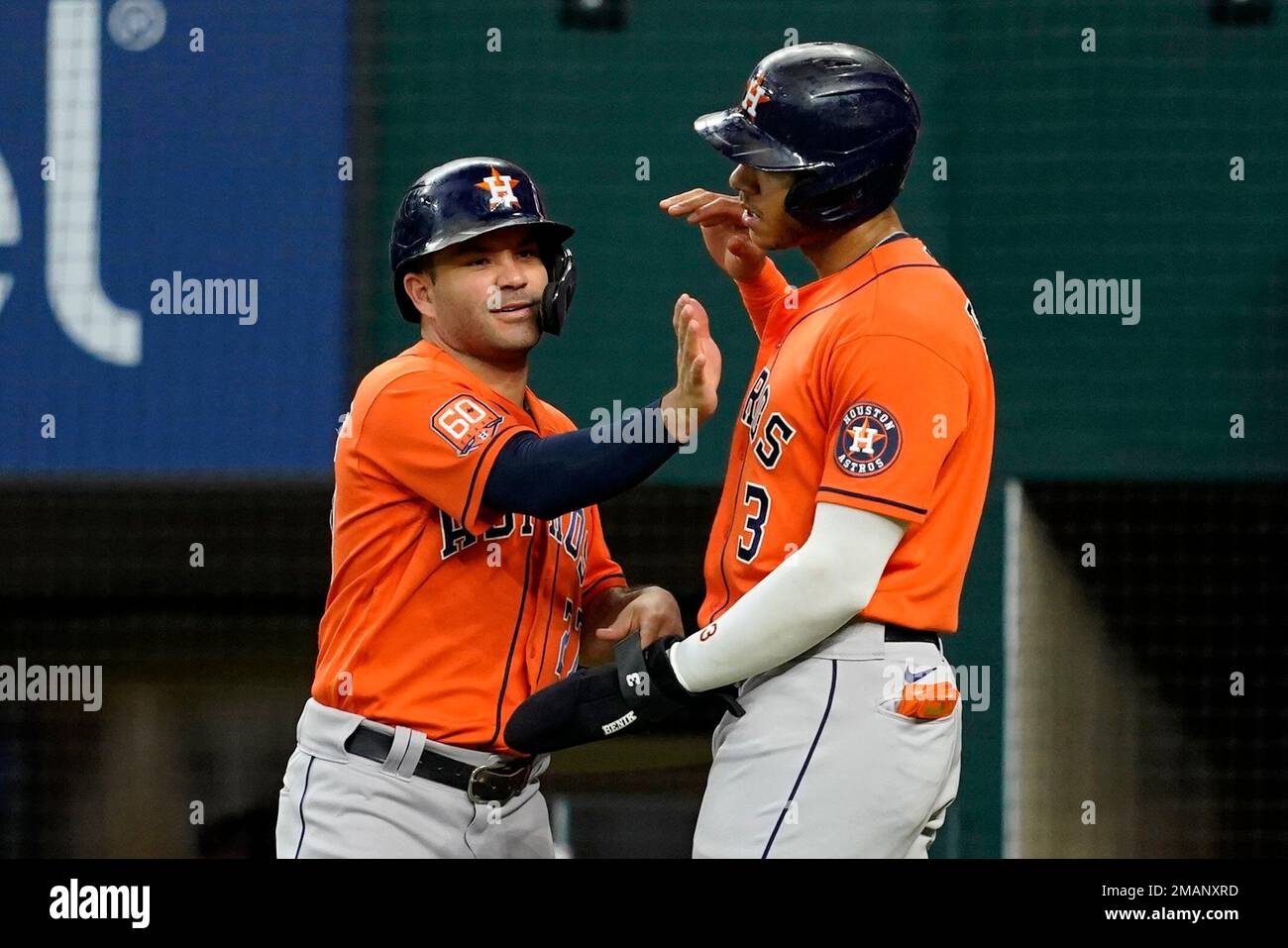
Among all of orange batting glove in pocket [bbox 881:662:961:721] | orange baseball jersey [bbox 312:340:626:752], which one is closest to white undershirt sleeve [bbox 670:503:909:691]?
orange batting glove in pocket [bbox 881:662:961:721]

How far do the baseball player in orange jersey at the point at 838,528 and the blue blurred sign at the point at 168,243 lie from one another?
2.24 m

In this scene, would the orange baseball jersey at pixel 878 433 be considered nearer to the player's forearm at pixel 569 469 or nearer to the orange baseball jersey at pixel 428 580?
the player's forearm at pixel 569 469

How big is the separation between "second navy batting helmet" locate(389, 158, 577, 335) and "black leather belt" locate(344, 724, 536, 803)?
0.67 metres

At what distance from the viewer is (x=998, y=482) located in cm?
402

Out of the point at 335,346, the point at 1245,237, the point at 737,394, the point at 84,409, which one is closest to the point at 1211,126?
the point at 1245,237

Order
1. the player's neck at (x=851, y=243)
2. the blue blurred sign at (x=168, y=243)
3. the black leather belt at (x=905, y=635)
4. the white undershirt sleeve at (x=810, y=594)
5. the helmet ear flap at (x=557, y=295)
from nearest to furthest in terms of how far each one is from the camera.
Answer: the white undershirt sleeve at (x=810, y=594) < the black leather belt at (x=905, y=635) < the player's neck at (x=851, y=243) < the helmet ear flap at (x=557, y=295) < the blue blurred sign at (x=168, y=243)

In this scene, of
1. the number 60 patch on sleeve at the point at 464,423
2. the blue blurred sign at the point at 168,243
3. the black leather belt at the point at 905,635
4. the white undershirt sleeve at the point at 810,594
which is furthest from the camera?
the blue blurred sign at the point at 168,243

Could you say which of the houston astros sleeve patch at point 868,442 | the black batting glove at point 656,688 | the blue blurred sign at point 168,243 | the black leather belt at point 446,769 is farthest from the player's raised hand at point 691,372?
the blue blurred sign at point 168,243

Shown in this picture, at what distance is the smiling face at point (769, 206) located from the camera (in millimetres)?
2057

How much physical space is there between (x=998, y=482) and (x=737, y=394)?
0.74m

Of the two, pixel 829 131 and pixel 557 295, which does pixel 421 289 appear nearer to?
pixel 557 295

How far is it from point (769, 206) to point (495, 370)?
542mm

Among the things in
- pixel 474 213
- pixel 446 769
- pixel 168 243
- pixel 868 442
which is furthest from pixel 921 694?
pixel 168 243

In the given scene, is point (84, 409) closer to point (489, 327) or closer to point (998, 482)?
A: point (489, 327)
